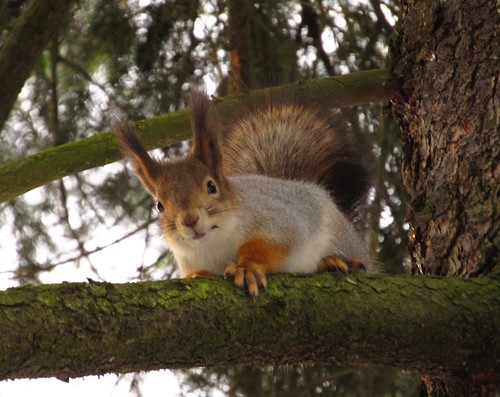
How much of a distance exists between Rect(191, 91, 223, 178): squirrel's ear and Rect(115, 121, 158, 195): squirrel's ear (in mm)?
106

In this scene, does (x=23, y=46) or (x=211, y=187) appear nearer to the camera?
(x=211, y=187)

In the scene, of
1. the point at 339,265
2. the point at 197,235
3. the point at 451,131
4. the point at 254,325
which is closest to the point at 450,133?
the point at 451,131

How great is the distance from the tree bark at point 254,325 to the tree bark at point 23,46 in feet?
3.02

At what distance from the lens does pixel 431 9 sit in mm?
2092

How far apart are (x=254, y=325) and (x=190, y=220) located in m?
0.42

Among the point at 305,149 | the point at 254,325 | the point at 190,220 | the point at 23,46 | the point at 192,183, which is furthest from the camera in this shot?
the point at 305,149

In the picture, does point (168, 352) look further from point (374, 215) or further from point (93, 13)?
point (93, 13)

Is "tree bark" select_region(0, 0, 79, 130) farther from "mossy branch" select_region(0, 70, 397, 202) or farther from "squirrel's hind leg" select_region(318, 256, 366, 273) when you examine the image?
"squirrel's hind leg" select_region(318, 256, 366, 273)

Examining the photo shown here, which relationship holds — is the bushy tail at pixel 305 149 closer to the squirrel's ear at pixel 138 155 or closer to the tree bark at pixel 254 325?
the squirrel's ear at pixel 138 155

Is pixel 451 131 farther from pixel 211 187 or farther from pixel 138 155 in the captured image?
pixel 138 155

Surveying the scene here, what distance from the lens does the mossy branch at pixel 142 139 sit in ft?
6.39

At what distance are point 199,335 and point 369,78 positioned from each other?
95cm

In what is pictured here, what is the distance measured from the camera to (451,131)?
6.51 ft

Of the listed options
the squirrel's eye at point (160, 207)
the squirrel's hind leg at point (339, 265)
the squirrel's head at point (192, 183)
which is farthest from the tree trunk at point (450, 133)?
the squirrel's eye at point (160, 207)
